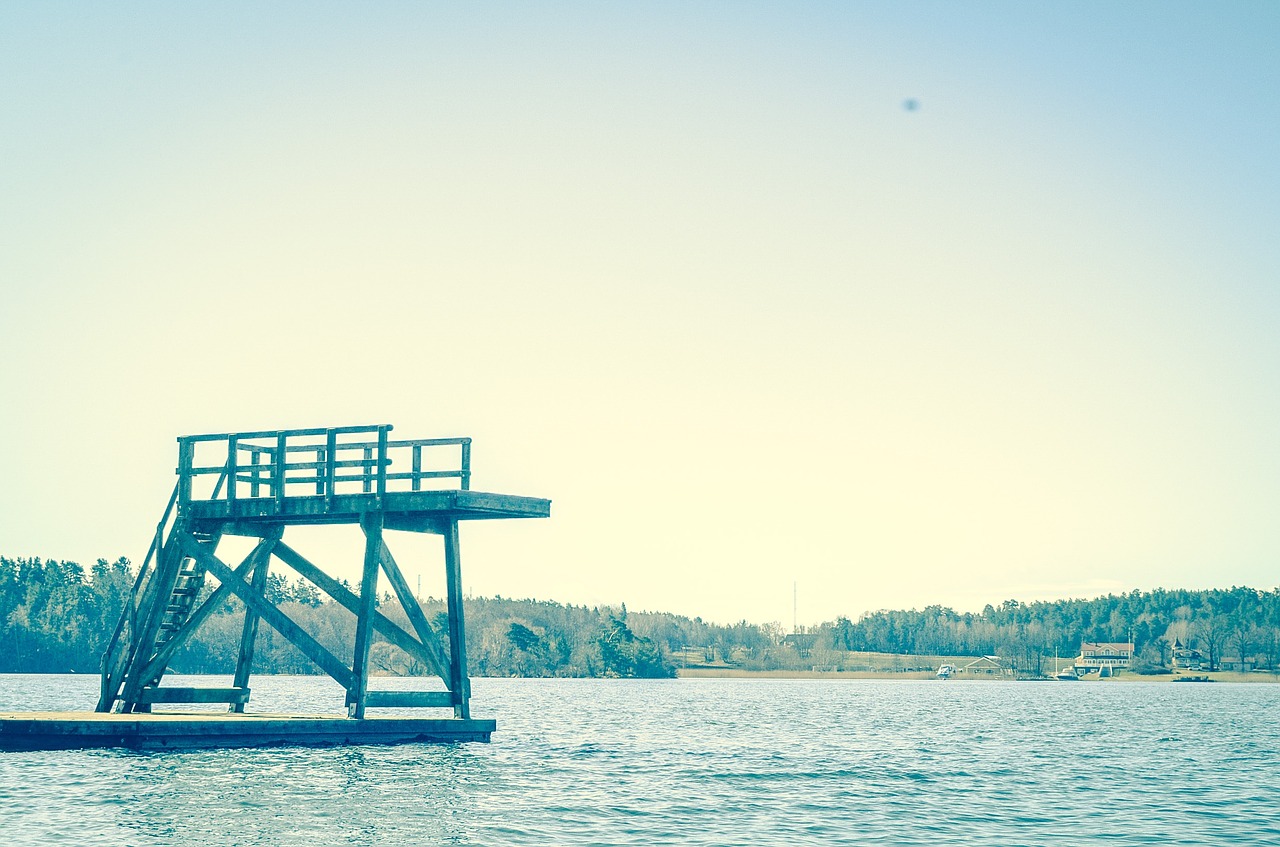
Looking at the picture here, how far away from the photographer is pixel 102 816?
76.8 ft

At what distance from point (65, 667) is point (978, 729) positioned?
137 metres

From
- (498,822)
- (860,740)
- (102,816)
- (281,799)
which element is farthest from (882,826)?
(860,740)

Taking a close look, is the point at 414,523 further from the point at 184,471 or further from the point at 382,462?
the point at 184,471

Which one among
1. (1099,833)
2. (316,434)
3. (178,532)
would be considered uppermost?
(316,434)

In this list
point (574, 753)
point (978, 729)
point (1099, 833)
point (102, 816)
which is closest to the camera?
point (102, 816)

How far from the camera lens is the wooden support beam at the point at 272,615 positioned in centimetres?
3391

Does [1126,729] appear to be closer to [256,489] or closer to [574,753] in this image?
[574,753]

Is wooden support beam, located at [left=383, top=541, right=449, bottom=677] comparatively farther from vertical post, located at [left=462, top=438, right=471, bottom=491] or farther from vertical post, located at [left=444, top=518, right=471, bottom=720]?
vertical post, located at [left=462, top=438, right=471, bottom=491]

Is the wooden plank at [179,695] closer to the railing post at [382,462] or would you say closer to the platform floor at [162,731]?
the platform floor at [162,731]

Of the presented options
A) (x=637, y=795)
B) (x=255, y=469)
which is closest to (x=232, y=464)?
(x=255, y=469)

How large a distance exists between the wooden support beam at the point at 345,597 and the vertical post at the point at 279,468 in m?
1.40

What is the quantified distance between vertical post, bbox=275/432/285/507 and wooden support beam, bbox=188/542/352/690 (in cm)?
203

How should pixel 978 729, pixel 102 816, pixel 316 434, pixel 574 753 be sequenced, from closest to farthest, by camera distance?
pixel 102 816 → pixel 316 434 → pixel 574 753 → pixel 978 729

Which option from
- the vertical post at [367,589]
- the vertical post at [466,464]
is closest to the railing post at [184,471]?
the vertical post at [367,589]
